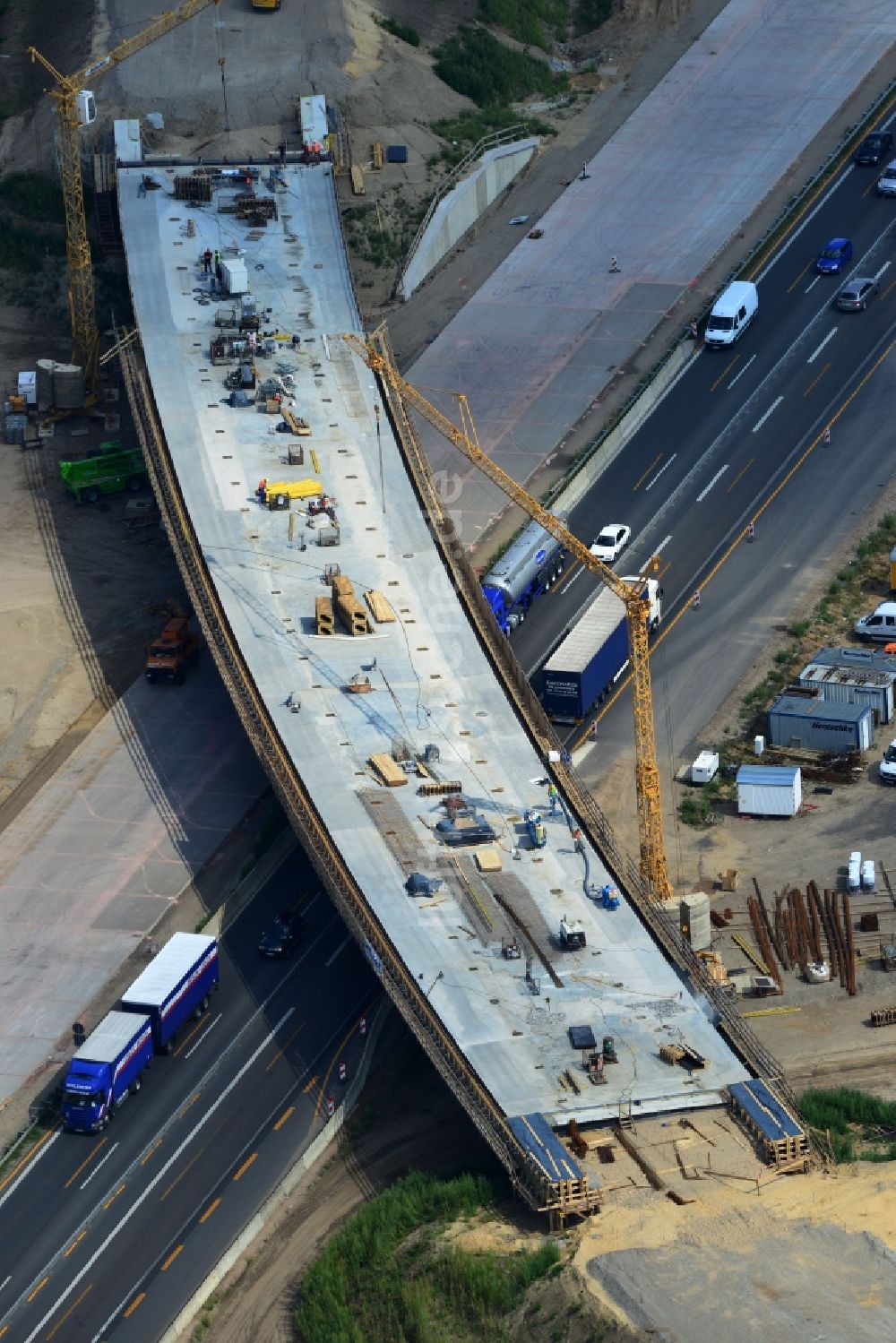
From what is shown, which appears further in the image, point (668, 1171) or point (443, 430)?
point (443, 430)

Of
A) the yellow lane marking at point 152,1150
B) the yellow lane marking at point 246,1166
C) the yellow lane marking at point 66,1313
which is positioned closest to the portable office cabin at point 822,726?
the yellow lane marking at point 246,1166

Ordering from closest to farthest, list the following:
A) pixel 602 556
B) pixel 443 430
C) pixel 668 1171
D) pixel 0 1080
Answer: pixel 668 1171
pixel 0 1080
pixel 443 430
pixel 602 556

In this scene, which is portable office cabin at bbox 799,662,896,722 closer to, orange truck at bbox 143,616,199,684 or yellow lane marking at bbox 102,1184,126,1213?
orange truck at bbox 143,616,199,684

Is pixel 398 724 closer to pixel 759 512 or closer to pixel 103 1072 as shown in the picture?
pixel 103 1072

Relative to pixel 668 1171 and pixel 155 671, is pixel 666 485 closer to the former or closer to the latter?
pixel 155 671

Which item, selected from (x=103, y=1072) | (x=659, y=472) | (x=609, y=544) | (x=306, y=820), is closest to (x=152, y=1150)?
(x=103, y=1072)

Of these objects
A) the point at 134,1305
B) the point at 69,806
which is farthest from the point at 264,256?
the point at 134,1305

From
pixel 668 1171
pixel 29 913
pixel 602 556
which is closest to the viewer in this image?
pixel 668 1171

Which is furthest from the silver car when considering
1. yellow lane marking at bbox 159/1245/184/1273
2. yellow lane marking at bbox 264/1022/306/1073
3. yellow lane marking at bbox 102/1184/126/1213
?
yellow lane marking at bbox 159/1245/184/1273
